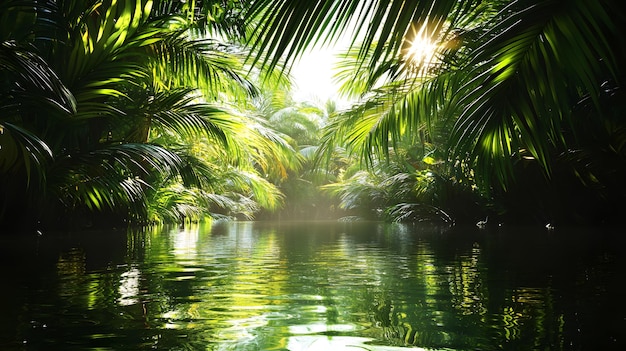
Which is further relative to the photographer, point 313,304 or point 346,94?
point 346,94

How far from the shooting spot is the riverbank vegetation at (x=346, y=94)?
1.75 meters

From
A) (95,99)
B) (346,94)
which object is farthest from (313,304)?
(346,94)

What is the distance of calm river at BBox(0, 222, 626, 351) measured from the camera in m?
1.13

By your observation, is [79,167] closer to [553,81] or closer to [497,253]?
[497,253]

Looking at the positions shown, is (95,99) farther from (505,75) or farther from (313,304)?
(313,304)

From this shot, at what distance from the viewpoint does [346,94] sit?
704 cm

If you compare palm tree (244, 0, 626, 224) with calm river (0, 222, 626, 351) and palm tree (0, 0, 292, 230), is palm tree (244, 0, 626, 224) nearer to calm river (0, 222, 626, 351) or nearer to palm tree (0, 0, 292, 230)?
calm river (0, 222, 626, 351)

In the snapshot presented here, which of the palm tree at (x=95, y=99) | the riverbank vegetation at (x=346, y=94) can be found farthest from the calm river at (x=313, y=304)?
the palm tree at (x=95, y=99)

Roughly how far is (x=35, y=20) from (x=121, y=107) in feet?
6.29

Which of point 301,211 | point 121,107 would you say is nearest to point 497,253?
point 121,107

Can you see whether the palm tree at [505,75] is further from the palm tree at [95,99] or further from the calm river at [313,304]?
the palm tree at [95,99]

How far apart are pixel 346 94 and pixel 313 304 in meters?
5.65

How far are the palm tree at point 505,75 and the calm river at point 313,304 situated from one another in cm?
58

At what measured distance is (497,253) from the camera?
3342 mm
